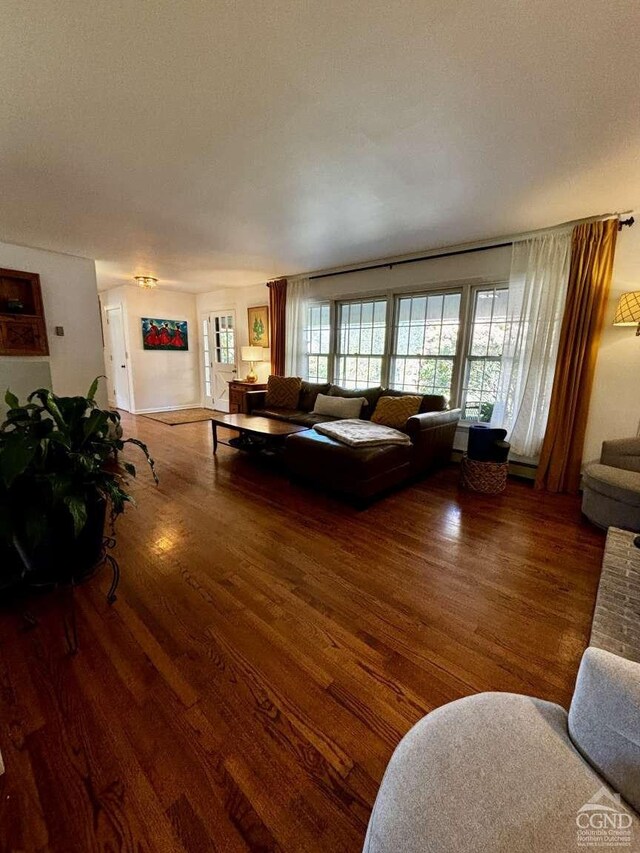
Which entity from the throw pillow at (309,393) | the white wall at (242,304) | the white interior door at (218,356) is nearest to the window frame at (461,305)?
the throw pillow at (309,393)

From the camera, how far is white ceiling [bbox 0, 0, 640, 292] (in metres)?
1.24

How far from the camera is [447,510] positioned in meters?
2.87

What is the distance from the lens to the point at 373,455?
2.80m

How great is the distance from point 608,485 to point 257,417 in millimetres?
3621

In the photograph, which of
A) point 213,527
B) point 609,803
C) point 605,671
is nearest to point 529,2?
point 605,671

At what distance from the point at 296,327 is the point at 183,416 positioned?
113 inches

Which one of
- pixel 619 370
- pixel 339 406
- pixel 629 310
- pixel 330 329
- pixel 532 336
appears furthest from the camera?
pixel 330 329

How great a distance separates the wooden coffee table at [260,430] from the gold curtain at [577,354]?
251 centimetres

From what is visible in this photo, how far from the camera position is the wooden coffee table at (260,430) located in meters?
3.61

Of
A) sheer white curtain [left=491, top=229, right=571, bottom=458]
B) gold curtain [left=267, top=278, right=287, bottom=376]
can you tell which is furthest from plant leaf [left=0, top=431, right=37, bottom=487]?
gold curtain [left=267, top=278, right=287, bottom=376]

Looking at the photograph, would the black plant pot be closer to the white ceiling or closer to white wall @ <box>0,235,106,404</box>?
the white ceiling

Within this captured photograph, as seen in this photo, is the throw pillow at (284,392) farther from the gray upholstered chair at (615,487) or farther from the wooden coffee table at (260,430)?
the gray upholstered chair at (615,487)

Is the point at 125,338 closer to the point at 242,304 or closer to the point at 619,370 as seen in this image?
the point at 242,304

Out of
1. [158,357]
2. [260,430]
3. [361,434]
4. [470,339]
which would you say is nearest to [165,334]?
[158,357]
